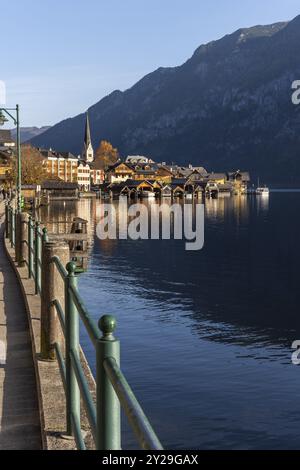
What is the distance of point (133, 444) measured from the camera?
1521 centimetres

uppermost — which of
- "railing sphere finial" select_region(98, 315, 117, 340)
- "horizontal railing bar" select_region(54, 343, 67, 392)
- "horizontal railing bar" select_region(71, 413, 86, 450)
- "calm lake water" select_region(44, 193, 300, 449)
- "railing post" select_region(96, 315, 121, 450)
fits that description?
"railing sphere finial" select_region(98, 315, 117, 340)

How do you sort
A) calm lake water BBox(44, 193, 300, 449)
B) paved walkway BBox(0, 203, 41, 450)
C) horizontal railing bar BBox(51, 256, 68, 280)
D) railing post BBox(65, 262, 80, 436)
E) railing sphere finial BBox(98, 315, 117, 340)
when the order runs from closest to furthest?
railing sphere finial BBox(98, 315, 117, 340)
railing post BBox(65, 262, 80, 436)
paved walkway BBox(0, 203, 41, 450)
horizontal railing bar BBox(51, 256, 68, 280)
calm lake water BBox(44, 193, 300, 449)

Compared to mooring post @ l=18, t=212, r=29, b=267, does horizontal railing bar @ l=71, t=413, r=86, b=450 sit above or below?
below

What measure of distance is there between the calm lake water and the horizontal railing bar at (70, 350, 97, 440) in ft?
34.0

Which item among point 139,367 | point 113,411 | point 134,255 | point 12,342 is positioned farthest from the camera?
point 134,255

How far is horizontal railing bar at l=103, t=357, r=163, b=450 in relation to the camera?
256 centimetres

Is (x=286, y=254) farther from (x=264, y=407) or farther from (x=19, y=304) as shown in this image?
(x=19, y=304)

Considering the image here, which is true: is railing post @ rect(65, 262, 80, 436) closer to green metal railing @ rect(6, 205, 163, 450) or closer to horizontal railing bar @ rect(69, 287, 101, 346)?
green metal railing @ rect(6, 205, 163, 450)

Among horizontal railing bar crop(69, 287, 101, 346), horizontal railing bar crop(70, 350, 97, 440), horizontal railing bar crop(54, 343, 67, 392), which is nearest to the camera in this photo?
horizontal railing bar crop(69, 287, 101, 346)

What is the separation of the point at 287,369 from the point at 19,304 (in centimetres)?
1286

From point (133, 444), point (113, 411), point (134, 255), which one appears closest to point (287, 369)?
point (133, 444)

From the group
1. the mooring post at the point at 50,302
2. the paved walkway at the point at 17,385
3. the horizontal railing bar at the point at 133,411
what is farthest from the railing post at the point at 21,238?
the horizontal railing bar at the point at 133,411

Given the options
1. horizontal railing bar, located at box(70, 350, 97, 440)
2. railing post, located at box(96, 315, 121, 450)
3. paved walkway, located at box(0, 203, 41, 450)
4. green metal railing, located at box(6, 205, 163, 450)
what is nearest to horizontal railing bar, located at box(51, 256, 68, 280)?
green metal railing, located at box(6, 205, 163, 450)

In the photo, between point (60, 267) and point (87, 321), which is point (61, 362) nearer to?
point (60, 267)
